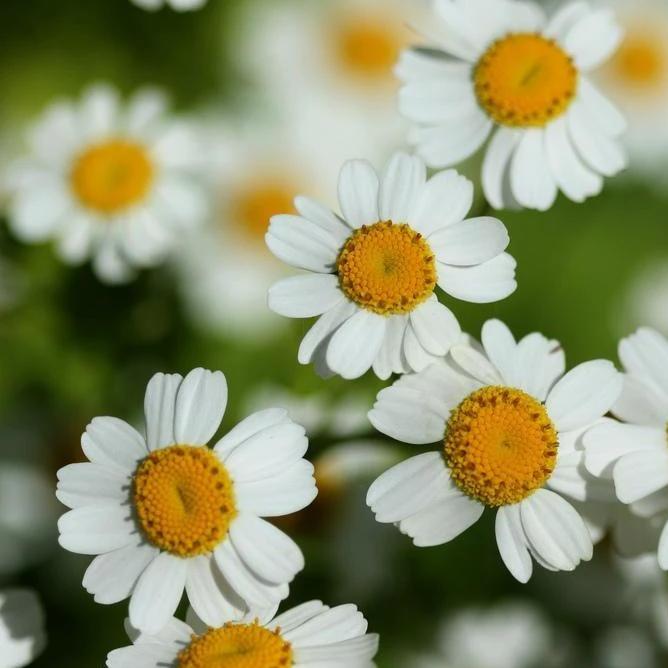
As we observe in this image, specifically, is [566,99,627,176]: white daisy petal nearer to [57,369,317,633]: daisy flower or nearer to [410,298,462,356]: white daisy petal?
[410,298,462,356]: white daisy petal

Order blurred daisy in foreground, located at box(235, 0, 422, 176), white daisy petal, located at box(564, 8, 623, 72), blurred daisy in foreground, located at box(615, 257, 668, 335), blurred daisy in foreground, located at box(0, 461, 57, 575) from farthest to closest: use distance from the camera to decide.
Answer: blurred daisy in foreground, located at box(615, 257, 668, 335) < blurred daisy in foreground, located at box(235, 0, 422, 176) < blurred daisy in foreground, located at box(0, 461, 57, 575) < white daisy petal, located at box(564, 8, 623, 72)

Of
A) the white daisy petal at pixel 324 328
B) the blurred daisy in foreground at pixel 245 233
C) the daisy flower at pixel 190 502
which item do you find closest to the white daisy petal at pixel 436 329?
the white daisy petal at pixel 324 328

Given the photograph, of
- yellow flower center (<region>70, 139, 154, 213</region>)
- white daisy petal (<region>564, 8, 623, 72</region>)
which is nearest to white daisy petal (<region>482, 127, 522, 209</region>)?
white daisy petal (<region>564, 8, 623, 72</region>)

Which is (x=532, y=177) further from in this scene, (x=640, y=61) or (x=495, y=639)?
(x=640, y=61)

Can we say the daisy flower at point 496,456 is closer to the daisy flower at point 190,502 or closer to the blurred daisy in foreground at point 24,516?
the daisy flower at point 190,502

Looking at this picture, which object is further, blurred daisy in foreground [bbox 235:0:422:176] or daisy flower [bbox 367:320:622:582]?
blurred daisy in foreground [bbox 235:0:422:176]

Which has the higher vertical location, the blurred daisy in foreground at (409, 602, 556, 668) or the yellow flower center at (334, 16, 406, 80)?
the yellow flower center at (334, 16, 406, 80)

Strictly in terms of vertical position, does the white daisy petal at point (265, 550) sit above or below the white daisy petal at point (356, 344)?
below
